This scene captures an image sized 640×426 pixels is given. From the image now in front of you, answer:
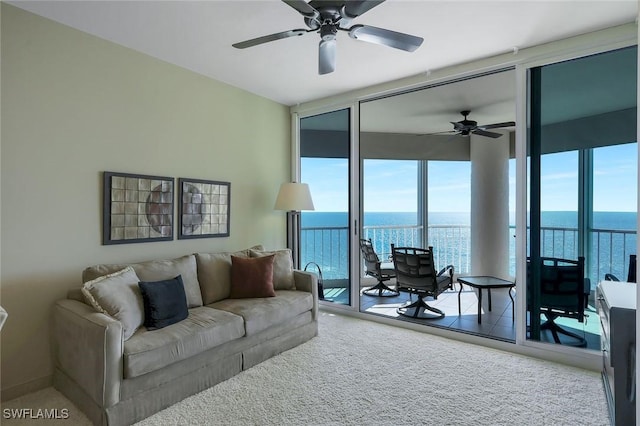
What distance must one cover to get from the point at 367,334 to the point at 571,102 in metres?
2.87

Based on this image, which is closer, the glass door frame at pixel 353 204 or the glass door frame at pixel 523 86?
the glass door frame at pixel 523 86

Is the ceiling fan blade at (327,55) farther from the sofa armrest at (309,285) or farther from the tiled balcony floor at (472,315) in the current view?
the tiled balcony floor at (472,315)

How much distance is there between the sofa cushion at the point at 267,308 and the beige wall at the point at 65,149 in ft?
3.02

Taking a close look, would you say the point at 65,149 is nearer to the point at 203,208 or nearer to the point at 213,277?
the point at 203,208

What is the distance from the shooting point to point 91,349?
2082mm

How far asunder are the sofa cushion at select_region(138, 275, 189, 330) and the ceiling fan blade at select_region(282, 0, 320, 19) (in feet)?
6.93

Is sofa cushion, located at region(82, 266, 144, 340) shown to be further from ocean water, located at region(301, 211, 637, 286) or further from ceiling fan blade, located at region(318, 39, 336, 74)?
ocean water, located at region(301, 211, 637, 286)

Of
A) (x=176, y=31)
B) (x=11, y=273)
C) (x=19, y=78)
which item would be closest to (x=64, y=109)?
(x=19, y=78)

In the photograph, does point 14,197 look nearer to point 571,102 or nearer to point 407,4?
point 407,4

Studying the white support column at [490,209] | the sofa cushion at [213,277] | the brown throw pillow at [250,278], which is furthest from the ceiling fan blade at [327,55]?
the white support column at [490,209]

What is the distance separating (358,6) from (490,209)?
15.6ft

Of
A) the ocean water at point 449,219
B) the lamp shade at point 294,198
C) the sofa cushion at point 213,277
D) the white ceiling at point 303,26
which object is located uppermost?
the white ceiling at point 303,26

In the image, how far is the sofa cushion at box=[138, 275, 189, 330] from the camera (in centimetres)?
247

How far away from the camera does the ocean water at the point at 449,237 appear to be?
281cm
